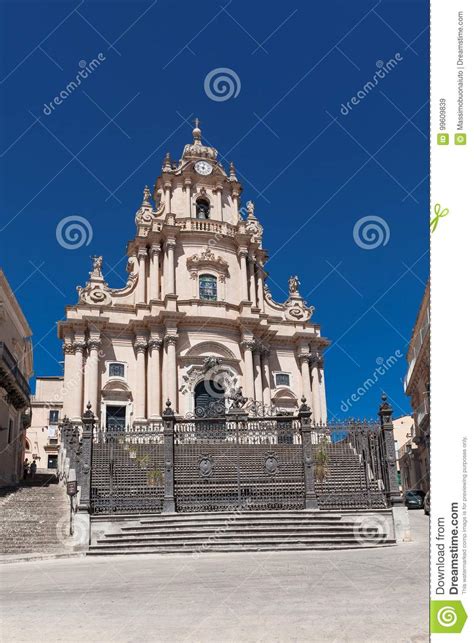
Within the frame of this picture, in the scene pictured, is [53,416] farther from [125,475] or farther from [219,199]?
[125,475]

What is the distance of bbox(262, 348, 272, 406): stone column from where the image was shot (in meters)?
32.7

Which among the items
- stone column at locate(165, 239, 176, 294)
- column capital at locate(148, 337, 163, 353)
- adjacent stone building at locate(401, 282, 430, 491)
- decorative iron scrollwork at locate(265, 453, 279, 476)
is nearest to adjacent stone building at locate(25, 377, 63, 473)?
column capital at locate(148, 337, 163, 353)

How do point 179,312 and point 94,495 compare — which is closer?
point 94,495

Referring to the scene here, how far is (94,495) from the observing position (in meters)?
16.2

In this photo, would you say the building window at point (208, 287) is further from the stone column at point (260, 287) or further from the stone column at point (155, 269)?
the stone column at point (260, 287)

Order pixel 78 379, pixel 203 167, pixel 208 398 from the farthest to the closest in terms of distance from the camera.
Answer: pixel 203 167 → pixel 208 398 → pixel 78 379

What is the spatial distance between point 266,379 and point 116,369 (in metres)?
8.09

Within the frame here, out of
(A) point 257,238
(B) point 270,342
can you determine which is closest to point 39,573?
(B) point 270,342

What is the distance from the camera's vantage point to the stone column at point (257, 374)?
32.0 m

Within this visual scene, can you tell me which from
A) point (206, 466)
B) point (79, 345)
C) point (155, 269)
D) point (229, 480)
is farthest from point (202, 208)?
point (206, 466)

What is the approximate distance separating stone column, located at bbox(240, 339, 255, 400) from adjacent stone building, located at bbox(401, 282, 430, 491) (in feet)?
38.7

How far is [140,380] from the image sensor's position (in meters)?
31.0
